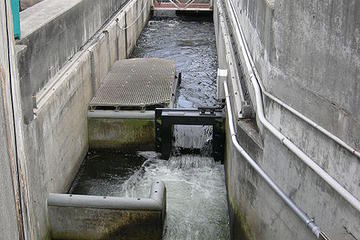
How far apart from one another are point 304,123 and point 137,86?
8526 millimetres

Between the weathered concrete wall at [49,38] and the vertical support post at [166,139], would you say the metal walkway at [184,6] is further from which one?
the vertical support post at [166,139]

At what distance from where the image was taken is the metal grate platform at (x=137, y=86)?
13.2m

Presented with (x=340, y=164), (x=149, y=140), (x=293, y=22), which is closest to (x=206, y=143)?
(x=149, y=140)

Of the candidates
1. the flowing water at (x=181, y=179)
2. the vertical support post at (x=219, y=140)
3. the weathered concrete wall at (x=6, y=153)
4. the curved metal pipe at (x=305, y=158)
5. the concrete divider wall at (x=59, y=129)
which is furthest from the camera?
the vertical support post at (x=219, y=140)

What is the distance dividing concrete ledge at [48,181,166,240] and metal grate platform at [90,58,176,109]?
423cm

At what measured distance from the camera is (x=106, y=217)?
9039 mm

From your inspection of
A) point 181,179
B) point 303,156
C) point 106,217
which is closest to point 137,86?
point 181,179

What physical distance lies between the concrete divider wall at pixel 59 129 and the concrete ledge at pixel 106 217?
0.30 meters

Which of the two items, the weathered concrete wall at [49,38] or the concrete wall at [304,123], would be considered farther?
the weathered concrete wall at [49,38]

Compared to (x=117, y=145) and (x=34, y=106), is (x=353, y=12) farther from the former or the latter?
(x=117, y=145)

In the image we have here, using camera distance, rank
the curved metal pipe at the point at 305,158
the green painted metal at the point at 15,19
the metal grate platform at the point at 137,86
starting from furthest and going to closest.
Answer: the metal grate platform at the point at 137,86
the green painted metal at the point at 15,19
the curved metal pipe at the point at 305,158

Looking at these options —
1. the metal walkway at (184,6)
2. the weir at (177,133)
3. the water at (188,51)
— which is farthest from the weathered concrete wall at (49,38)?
the metal walkway at (184,6)

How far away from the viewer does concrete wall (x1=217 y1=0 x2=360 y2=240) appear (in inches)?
205

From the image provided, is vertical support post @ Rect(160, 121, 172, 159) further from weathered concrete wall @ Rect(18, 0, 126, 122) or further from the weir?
weathered concrete wall @ Rect(18, 0, 126, 122)
